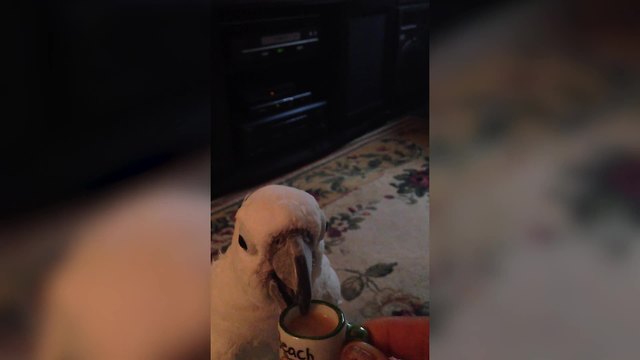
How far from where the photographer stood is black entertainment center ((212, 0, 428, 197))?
0.93 m

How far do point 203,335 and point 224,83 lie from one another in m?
0.59

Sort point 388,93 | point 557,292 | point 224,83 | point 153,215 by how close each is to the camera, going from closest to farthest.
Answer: point 557,292 → point 153,215 → point 388,93 → point 224,83

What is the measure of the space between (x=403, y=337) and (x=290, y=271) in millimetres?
139

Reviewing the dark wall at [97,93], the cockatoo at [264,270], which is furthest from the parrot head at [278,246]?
the dark wall at [97,93]

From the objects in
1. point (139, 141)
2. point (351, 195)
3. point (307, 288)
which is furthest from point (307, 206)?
point (351, 195)

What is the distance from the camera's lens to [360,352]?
56 cm

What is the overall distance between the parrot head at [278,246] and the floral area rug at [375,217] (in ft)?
0.09

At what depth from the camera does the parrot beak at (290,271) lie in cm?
62

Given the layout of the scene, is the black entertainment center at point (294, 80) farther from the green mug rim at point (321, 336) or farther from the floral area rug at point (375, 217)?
the green mug rim at point (321, 336)

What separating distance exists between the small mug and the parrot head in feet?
0.07

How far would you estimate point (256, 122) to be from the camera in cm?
111

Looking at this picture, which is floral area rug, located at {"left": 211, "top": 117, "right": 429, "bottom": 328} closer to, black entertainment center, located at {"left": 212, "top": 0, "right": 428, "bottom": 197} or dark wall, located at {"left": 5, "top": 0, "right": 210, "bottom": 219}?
black entertainment center, located at {"left": 212, "top": 0, "right": 428, "bottom": 197}

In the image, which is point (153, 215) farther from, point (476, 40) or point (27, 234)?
point (476, 40)

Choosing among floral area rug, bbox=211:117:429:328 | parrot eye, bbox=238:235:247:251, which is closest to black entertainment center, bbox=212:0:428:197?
floral area rug, bbox=211:117:429:328
